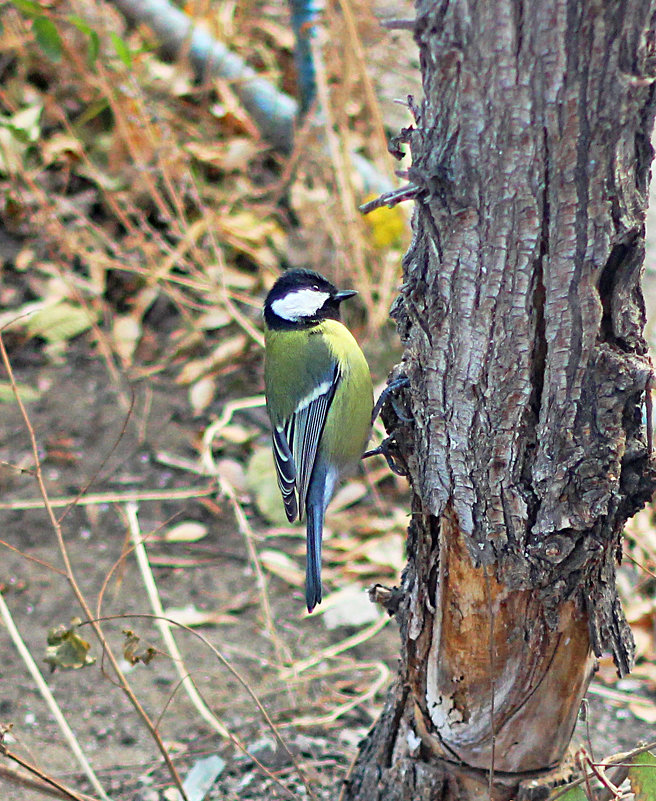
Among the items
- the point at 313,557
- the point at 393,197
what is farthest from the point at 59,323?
the point at 393,197

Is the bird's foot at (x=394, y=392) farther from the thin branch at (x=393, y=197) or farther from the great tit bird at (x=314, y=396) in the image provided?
the great tit bird at (x=314, y=396)

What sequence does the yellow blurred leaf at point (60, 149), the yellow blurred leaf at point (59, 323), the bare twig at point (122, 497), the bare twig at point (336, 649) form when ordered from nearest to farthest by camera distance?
the bare twig at point (336, 649), the bare twig at point (122, 497), the yellow blurred leaf at point (59, 323), the yellow blurred leaf at point (60, 149)

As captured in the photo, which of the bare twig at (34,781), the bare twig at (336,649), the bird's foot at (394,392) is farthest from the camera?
the bare twig at (336,649)

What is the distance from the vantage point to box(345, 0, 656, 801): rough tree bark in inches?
44.8

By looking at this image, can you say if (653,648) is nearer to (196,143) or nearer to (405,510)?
(405,510)

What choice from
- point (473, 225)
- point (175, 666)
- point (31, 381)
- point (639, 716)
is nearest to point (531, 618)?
point (473, 225)

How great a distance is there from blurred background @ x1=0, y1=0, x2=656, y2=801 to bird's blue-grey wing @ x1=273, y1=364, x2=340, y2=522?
26 cm

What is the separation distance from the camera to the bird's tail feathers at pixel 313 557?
203 centimetres

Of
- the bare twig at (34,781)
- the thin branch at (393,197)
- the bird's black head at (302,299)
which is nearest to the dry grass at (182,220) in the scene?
the bird's black head at (302,299)

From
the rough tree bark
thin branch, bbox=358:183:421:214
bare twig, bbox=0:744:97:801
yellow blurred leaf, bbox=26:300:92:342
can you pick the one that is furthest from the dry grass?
thin branch, bbox=358:183:421:214

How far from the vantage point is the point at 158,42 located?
4566mm

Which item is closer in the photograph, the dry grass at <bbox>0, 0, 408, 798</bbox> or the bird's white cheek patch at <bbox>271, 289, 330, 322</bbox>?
the bird's white cheek patch at <bbox>271, 289, 330, 322</bbox>

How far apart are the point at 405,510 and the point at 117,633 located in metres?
1.14

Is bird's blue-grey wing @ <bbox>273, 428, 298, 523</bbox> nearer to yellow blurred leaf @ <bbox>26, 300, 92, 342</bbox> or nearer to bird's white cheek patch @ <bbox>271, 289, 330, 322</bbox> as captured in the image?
bird's white cheek patch @ <bbox>271, 289, 330, 322</bbox>
